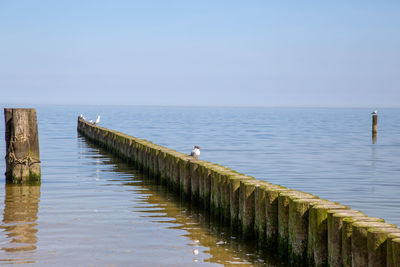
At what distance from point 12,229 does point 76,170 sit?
1073 cm

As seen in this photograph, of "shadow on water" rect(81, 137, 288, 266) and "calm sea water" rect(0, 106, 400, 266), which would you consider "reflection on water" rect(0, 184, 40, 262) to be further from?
"shadow on water" rect(81, 137, 288, 266)

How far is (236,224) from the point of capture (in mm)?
10367

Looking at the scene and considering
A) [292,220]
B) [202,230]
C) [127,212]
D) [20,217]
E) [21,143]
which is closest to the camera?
[292,220]

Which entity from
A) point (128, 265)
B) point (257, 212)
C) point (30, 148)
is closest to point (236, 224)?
point (257, 212)

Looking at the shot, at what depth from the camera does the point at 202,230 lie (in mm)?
10719

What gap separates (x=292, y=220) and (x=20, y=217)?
20.2ft

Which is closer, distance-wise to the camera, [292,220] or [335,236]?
[335,236]

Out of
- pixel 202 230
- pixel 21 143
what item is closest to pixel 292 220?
pixel 202 230

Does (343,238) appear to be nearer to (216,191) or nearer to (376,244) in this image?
(376,244)

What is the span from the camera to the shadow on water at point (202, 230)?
8.81 metres

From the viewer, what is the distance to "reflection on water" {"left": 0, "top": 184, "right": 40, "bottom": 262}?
9.31 m

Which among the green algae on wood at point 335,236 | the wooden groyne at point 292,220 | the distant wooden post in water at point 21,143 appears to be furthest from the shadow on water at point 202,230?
the distant wooden post in water at point 21,143

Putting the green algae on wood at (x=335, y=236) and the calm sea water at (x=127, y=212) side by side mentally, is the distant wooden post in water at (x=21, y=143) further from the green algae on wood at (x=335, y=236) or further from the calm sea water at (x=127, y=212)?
the green algae on wood at (x=335, y=236)

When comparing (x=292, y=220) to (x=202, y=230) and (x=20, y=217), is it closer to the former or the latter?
(x=202, y=230)
